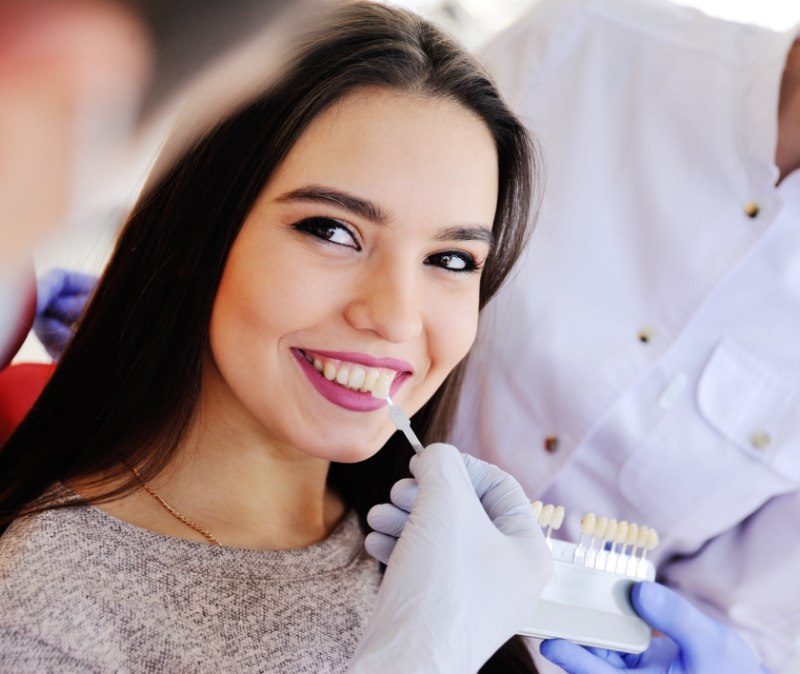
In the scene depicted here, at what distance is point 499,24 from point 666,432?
3.04ft

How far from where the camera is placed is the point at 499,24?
1959 millimetres

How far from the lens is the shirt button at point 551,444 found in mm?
1608

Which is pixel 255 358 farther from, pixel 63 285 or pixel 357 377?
pixel 63 285

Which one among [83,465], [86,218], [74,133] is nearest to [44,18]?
[74,133]

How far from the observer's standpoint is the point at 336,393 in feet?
3.80

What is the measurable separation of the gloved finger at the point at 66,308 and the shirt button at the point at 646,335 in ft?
2.95

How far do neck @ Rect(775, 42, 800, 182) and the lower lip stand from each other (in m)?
0.85

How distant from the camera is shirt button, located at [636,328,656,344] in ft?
5.16

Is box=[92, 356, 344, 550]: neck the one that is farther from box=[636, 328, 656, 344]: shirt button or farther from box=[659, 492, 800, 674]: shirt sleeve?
box=[659, 492, 800, 674]: shirt sleeve

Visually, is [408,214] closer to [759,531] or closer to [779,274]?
[779,274]

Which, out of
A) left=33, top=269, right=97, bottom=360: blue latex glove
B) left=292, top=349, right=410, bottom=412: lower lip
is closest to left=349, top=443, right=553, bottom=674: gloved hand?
left=292, top=349, right=410, bottom=412: lower lip

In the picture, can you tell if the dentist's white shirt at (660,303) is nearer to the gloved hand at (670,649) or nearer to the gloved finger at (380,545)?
the gloved hand at (670,649)

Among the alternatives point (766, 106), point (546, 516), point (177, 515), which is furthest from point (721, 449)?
point (177, 515)

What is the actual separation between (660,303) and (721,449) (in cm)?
27
